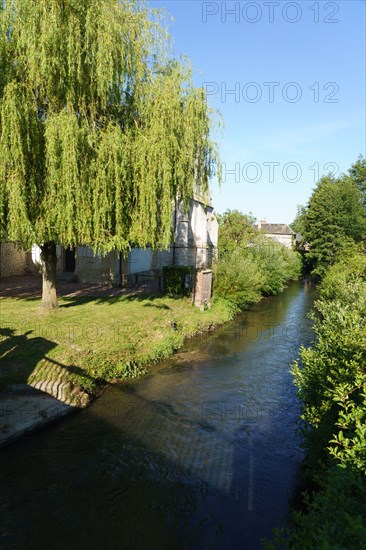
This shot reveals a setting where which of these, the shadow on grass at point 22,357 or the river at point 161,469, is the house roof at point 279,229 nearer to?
the river at point 161,469

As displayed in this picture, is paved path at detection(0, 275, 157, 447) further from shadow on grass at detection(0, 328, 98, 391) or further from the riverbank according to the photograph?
shadow on grass at detection(0, 328, 98, 391)

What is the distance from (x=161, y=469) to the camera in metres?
6.76

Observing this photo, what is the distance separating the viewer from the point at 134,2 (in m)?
12.7

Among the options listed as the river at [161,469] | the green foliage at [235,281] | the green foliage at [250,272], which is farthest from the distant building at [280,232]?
the river at [161,469]

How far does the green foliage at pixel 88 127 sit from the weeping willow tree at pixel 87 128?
0.10 ft

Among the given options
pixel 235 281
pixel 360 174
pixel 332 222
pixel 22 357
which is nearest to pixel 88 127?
pixel 22 357

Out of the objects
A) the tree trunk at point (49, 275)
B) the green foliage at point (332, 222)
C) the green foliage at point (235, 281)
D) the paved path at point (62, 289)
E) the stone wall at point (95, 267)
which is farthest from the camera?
the green foliage at point (332, 222)

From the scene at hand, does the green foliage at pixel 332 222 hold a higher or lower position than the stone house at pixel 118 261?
higher

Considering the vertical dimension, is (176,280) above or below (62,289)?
above

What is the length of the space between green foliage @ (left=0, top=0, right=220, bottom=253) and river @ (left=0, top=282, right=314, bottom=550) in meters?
5.17

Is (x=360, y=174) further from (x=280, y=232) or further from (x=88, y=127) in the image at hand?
(x=88, y=127)

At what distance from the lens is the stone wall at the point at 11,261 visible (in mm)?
21194

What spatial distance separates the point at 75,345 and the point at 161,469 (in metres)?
5.14

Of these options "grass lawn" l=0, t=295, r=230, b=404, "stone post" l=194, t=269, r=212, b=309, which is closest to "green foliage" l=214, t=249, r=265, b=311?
"stone post" l=194, t=269, r=212, b=309
